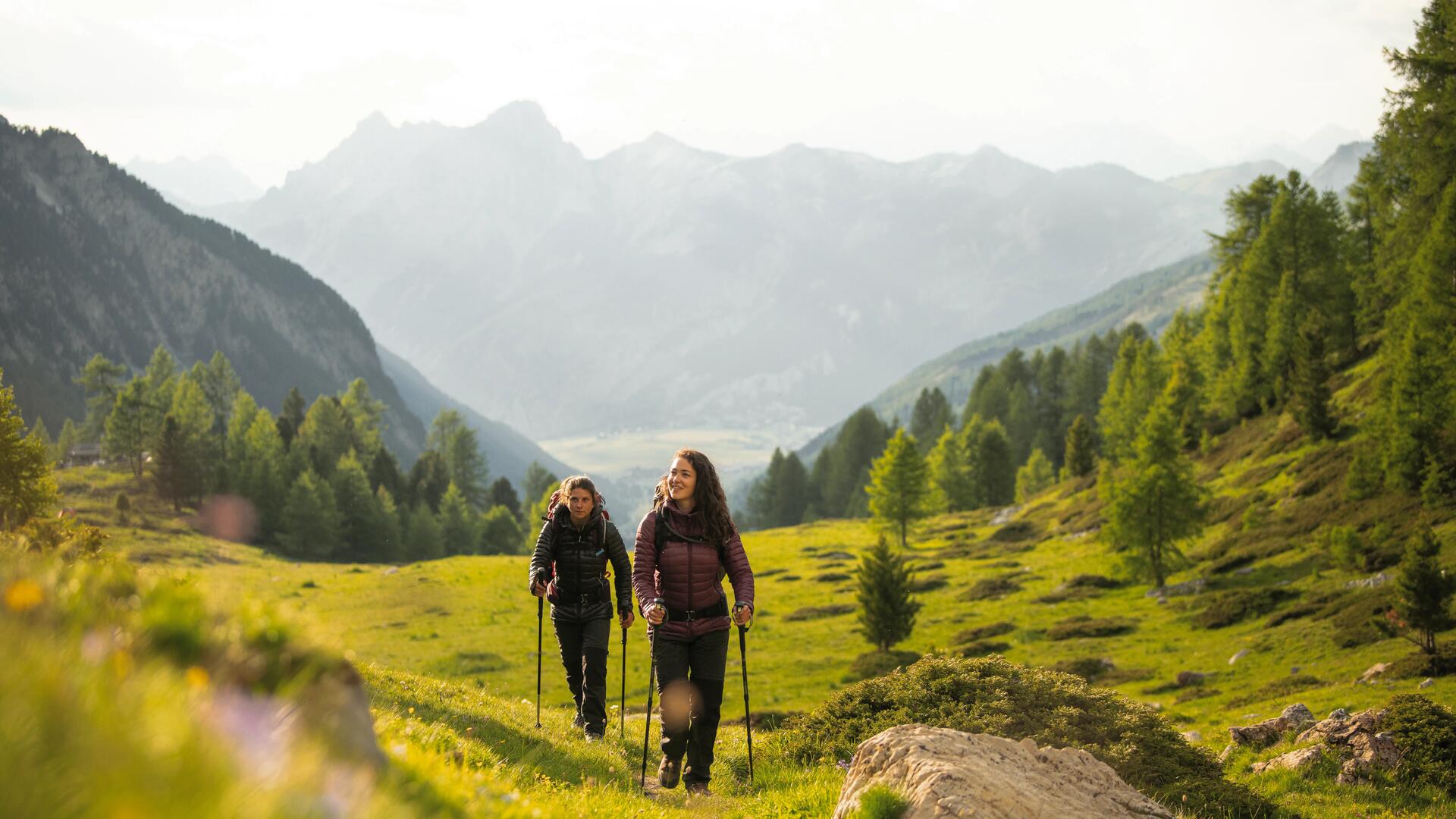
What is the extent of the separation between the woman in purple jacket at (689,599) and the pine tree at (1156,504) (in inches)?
1727

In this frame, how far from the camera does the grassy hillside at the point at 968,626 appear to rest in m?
9.44

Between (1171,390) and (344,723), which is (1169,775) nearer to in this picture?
(344,723)

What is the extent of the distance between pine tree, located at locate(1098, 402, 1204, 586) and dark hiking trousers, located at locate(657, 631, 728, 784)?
1726 inches

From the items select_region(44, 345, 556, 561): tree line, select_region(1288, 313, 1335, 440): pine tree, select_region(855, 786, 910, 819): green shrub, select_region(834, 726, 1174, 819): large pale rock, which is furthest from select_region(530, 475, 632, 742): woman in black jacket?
select_region(44, 345, 556, 561): tree line

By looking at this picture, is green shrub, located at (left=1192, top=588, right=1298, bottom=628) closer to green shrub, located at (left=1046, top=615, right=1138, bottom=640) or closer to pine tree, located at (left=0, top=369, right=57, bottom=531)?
green shrub, located at (left=1046, top=615, right=1138, bottom=640)

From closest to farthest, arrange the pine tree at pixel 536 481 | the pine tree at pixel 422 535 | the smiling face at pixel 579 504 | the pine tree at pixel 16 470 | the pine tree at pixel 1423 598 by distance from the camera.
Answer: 1. the smiling face at pixel 579 504
2. the pine tree at pixel 1423 598
3. the pine tree at pixel 16 470
4. the pine tree at pixel 422 535
5. the pine tree at pixel 536 481

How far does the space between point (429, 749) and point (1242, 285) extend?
77861mm

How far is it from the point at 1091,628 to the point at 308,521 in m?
76.4

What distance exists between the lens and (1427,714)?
14039mm

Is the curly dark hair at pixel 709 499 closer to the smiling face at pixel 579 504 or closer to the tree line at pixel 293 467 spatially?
the smiling face at pixel 579 504

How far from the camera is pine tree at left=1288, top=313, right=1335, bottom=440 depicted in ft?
172

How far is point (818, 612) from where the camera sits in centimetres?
5494

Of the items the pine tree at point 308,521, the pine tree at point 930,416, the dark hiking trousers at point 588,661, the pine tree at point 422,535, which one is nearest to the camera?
the dark hiking trousers at point 588,661

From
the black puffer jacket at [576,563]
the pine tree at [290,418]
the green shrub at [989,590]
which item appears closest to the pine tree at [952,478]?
the green shrub at [989,590]
